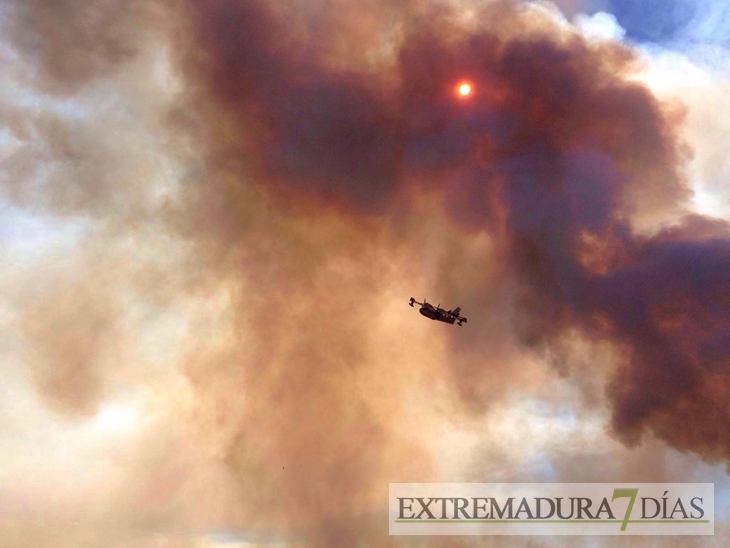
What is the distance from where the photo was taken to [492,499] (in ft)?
426

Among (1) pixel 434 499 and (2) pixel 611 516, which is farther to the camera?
(1) pixel 434 499

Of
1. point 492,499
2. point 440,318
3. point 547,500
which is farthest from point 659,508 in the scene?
point 440,318

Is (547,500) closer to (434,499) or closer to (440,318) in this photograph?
(434,499)

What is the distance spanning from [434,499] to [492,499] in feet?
46.6

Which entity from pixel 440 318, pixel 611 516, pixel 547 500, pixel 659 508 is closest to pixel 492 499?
pixel 547 500

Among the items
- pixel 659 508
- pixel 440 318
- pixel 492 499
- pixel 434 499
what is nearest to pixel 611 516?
pixel 659 508

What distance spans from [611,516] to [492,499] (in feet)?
72.2

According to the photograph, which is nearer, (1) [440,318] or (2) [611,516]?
(1) [440,318]

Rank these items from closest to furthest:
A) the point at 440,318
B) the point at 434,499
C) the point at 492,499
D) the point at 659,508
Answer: the point at 440,318 → the point at 659,508 → the point at 492,499 → the point at 434,499

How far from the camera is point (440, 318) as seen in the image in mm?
103625

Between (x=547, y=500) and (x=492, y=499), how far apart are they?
1200cm

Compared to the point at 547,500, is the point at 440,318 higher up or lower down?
higher up

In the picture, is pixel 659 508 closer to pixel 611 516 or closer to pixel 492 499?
pixel 611 516

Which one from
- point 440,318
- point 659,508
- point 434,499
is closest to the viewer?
point 440,318
